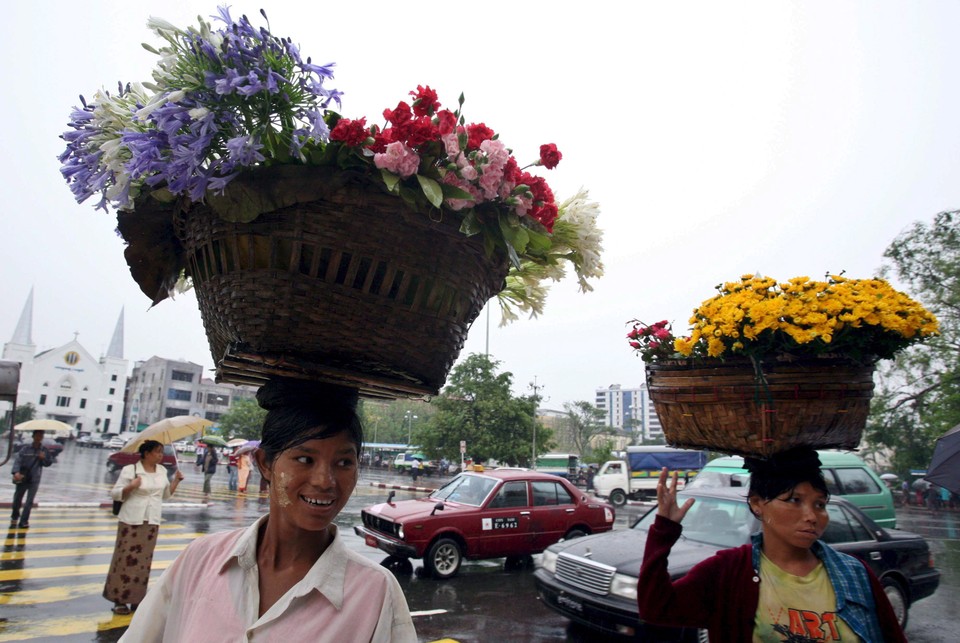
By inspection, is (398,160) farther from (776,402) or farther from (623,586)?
(623,586)

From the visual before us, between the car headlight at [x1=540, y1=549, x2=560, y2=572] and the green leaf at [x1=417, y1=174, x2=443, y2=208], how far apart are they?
5.73m

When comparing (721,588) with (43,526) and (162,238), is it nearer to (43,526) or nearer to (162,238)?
(162,238)

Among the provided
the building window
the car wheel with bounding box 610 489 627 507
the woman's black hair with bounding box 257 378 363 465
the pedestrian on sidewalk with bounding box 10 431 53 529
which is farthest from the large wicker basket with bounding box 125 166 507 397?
the building window

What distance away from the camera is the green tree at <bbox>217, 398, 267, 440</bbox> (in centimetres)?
4753

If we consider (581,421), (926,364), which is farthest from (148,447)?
(581,421)

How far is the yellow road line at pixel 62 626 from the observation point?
5.19 metres

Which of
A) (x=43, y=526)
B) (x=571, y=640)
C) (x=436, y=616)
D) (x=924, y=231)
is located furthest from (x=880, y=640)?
(x=924, y=231)

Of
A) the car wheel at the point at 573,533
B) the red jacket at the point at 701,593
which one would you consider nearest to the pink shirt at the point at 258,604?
the red jacket at the point at 701,593

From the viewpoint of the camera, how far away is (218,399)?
8119 centimetres

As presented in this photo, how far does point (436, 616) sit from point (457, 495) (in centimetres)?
317

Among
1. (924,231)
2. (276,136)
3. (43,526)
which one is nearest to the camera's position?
(276,136)

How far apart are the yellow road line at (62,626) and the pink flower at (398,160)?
237 inches

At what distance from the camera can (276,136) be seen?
4.30 ft

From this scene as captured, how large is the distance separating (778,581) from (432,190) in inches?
68.3
